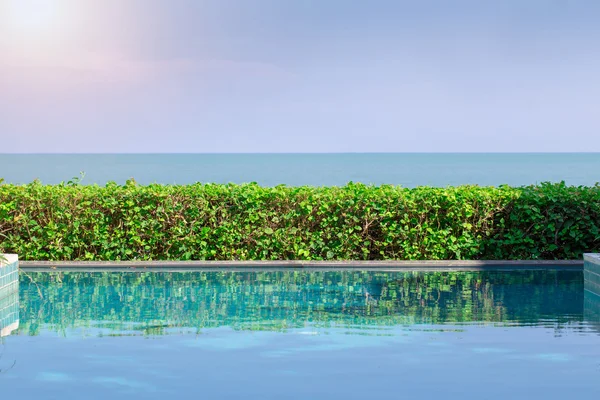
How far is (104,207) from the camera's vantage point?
11.2 m

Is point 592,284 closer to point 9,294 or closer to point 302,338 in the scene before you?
point 302,338

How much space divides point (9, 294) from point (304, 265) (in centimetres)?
379

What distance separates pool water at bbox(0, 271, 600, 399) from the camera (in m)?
5.72

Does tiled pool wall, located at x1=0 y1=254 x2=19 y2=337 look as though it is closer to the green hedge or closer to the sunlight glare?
the green hedge

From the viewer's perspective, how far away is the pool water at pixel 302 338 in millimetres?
5719

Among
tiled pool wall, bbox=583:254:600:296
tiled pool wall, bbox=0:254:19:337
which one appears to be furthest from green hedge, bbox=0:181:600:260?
tiled pool wall, bbox=0:254:19:337

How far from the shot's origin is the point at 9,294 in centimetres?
870

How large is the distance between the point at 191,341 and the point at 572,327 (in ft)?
11.4

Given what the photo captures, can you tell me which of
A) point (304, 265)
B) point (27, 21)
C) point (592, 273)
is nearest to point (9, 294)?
point (304, 265)

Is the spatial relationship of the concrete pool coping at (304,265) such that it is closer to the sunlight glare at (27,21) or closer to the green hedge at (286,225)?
the green hedge at (286,225)

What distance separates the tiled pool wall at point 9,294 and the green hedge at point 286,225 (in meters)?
2.21

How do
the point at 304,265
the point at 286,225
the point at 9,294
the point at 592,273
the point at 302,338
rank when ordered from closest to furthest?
the point at 302,338 → the point at 9,294 → the point at 592,273 → the point at 304,265 → the point at 286,225

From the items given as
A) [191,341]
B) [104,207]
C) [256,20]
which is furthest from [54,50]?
[191,341]

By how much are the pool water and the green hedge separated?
3.23 feet
